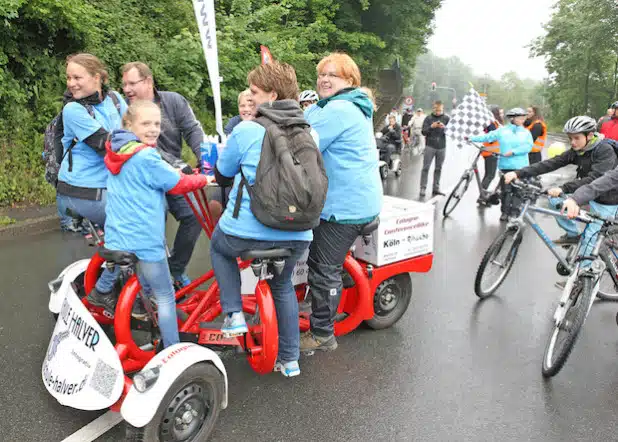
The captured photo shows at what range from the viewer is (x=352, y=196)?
3.54 meters

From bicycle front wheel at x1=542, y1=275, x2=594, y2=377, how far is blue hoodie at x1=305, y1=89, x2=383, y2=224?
5.29 ft

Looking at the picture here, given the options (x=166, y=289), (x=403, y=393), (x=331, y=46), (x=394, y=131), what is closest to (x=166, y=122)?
(x=166, y=289)

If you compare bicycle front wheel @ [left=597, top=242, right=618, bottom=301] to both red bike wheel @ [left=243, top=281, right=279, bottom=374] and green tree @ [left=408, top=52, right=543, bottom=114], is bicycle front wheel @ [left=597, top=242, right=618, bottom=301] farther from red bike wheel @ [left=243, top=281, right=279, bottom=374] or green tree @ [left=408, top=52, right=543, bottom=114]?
green tree @ [left=408, top=52, right=543, bottom=114]

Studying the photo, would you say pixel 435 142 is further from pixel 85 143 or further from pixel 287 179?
pixel 287 179

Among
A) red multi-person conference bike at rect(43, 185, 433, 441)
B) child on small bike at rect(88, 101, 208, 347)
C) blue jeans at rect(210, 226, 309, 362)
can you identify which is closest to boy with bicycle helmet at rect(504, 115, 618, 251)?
red multi-person conference bike at rect(43, 185, 433, 441)

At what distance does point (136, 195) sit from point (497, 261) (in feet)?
12.0

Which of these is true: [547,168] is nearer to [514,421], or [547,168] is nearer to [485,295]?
[485,295]

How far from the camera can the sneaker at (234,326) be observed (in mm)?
3189

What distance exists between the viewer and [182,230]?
4293mm

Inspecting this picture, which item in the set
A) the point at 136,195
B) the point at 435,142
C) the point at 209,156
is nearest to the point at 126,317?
the point at 136,195

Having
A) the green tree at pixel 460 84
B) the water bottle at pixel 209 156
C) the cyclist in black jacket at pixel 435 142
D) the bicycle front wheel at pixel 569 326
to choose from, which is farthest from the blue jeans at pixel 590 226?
the green tree at pixel 460 84

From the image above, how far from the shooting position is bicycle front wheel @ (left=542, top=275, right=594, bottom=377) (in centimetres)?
377

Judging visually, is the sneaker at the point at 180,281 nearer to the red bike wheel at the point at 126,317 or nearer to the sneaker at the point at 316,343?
the red bike wheel at the point at 126,317

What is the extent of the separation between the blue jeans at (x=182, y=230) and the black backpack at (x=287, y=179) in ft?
4.89
